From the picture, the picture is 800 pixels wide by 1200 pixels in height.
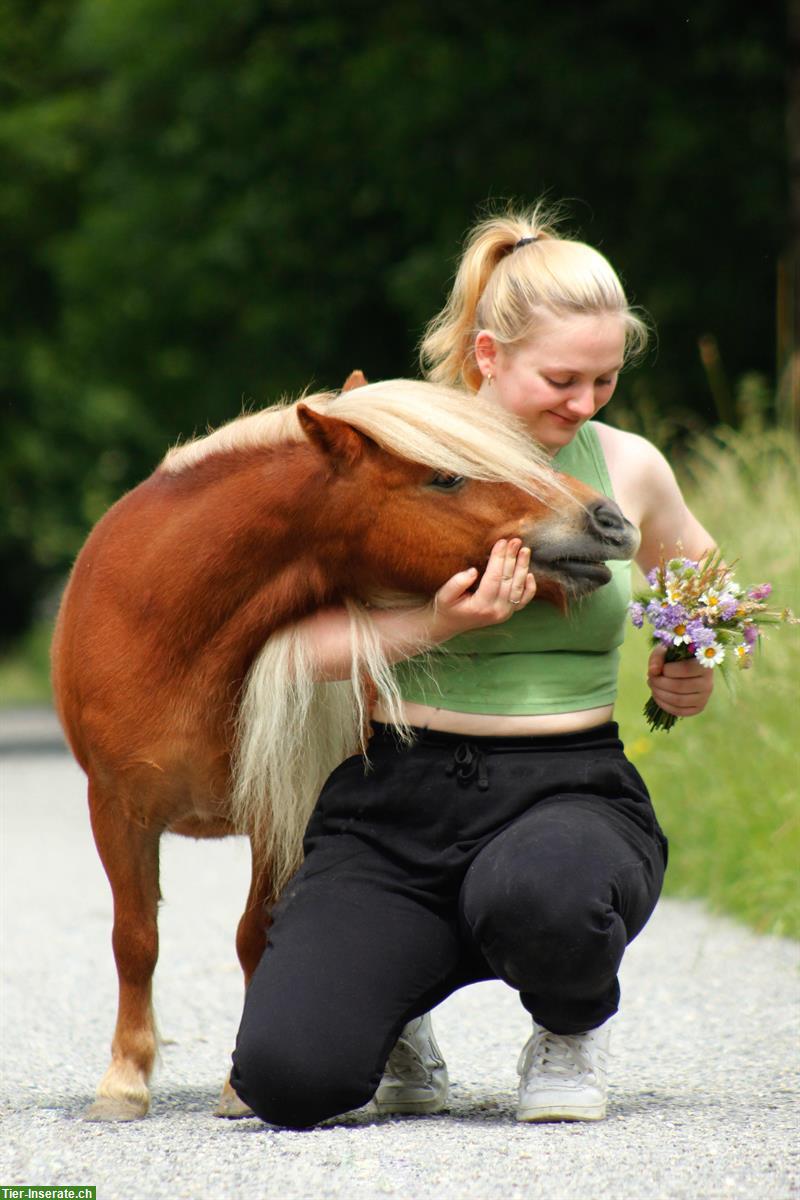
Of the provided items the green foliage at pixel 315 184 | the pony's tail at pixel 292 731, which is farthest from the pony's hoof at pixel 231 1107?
the green foliage at pixel 315 184

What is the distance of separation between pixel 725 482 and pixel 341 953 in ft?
17.0

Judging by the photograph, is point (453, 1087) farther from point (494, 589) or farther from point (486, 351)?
point (486, 351)

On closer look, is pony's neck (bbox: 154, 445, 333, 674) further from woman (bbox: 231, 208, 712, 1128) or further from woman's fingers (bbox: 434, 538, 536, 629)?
woman's fingers (bbox: 434, 538, 536, 629)

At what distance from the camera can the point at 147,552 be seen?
391 cm

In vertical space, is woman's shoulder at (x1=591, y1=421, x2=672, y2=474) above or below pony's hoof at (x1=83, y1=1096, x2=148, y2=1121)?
above

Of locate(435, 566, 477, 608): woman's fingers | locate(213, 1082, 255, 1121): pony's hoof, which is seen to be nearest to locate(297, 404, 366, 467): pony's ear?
locate(435, 566, 477, 608): woman's fingers

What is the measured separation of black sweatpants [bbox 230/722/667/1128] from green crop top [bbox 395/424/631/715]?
0.08m

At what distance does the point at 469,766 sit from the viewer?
12.5ft

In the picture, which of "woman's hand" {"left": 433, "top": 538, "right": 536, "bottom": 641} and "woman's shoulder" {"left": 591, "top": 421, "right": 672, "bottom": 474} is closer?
"woman's hand" {"left": 433, "top": 538, "right": 536, "bottom": 641}

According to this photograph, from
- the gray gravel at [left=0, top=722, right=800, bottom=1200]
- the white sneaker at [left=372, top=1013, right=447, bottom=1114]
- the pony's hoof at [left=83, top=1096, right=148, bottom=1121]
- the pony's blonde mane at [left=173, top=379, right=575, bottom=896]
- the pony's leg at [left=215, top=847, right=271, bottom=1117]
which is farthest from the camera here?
the pony's leg at [left=215, top=847, right=271, bottom=1117]

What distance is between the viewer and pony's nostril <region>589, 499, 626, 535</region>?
365 centimetres

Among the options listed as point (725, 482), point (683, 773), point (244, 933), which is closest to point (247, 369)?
point (725, 482)

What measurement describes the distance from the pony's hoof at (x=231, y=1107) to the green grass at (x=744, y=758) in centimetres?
257

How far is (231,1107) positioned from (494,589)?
1.23 m
